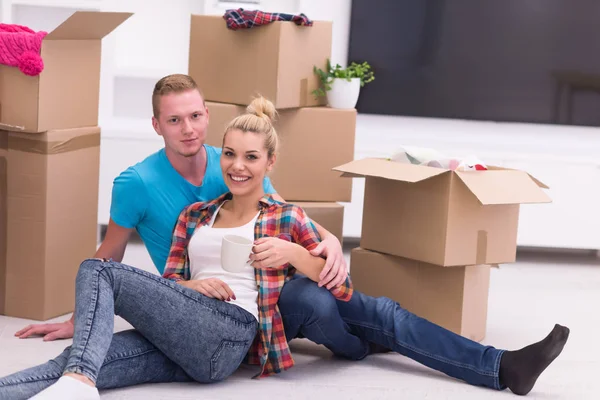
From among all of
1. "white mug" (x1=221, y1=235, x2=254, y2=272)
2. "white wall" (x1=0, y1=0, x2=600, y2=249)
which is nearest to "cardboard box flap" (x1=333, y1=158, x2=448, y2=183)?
"white mug" (x1=221, y1=235, x2=254, y2=272)

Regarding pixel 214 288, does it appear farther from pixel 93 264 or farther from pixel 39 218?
pixel 39 218

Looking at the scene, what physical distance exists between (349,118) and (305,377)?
105 cm

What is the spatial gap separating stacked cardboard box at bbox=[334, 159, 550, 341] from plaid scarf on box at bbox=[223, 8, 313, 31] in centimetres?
57

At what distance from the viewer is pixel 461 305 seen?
2455 millimetres

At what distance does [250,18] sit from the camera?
2785 millimetres

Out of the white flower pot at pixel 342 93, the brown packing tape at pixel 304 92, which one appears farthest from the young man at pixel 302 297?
the white flower pot at pixel 342 93

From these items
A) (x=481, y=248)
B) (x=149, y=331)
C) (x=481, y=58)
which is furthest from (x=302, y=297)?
(x=481, y=58)

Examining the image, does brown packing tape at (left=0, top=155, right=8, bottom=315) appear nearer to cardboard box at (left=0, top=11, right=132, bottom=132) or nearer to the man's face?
cardboard box at (left=0, top=11, right=132, bottom=132)

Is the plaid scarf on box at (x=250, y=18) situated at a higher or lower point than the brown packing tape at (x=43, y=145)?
higher

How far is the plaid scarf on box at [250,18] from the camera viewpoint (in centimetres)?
278

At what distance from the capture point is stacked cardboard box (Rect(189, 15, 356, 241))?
286 cm

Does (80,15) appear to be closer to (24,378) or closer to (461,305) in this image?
(24,378)

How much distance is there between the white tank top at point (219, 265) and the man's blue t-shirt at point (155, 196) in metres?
0.16

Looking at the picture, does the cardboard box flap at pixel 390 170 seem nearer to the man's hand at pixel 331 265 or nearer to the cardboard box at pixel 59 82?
the man's hand at pixel 331 265
